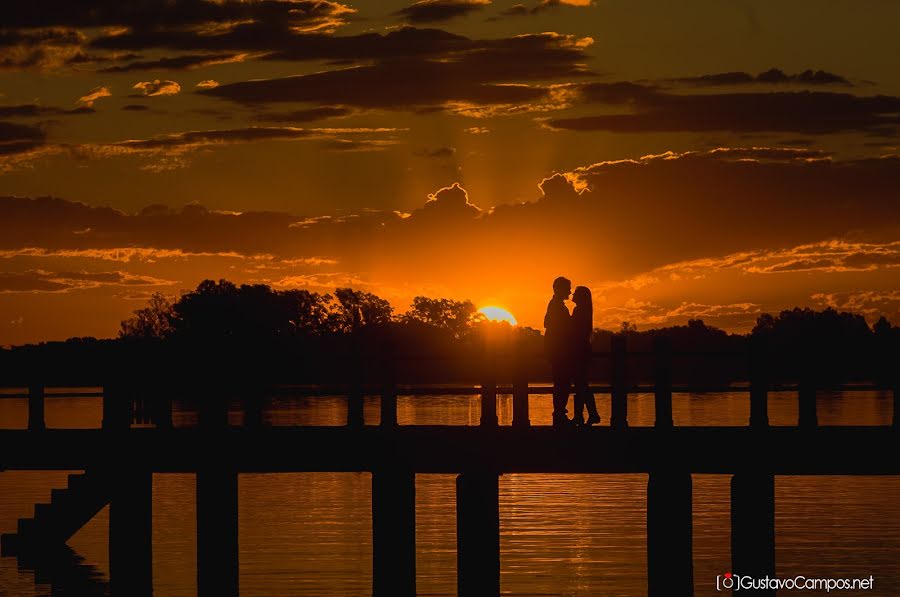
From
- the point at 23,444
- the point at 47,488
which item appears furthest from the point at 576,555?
the point at 47,488

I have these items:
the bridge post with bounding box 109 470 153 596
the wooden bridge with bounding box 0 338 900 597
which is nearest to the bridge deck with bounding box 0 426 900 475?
the wooden bridge with bounding box 0 338 900 597

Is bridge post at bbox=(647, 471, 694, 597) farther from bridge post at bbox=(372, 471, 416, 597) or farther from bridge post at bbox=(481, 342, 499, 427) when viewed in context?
bridge post at bbox=(372, 471, 416, 597)

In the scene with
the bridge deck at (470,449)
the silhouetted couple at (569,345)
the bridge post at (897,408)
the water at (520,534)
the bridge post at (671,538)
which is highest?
the silhouetted couple at (569,345)

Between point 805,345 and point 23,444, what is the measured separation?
507 inches

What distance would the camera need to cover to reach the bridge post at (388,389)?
80.2 ft

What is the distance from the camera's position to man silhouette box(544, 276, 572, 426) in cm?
2533

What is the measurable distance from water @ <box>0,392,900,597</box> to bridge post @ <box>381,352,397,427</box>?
11151 mm

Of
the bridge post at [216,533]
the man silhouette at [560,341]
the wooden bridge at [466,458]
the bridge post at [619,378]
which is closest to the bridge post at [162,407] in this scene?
the wooden bridge at [466,458]

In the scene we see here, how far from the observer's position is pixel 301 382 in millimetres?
26594

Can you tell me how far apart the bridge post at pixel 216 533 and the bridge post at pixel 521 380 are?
4.77m

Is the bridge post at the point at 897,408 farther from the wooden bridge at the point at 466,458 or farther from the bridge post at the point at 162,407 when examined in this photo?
the bridge post at the point at 162,407

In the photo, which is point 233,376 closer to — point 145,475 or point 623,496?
point 145,475

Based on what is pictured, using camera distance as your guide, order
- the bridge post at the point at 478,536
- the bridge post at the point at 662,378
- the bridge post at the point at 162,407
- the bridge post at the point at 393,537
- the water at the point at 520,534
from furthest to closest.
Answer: the water at the point at 520,534 → the bridge post at the point at 162,407 → the bridge post at the point at 393,537 → the bridge post at the point at 478,536 → the bridge post at the point at 662,378

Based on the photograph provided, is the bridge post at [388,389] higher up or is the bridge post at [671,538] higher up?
the bridge post at [388,389]
